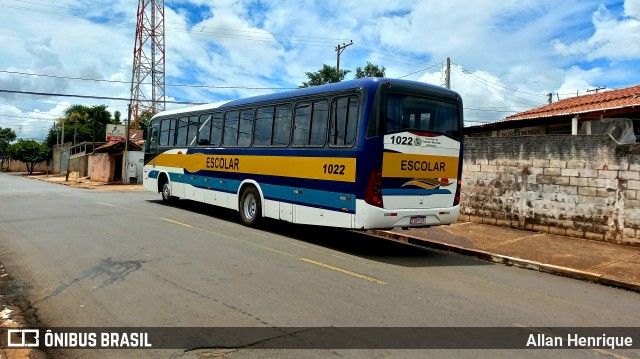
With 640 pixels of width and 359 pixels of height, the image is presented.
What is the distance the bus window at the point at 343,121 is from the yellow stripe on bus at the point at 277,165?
37 cm

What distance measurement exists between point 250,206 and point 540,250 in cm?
682

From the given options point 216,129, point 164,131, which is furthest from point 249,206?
point 164,131

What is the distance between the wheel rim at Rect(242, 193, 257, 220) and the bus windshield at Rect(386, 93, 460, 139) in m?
4.62

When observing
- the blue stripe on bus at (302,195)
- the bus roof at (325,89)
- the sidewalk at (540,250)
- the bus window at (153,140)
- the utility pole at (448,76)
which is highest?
the utility pole at (448,76)

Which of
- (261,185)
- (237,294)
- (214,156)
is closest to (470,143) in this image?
(261,185)

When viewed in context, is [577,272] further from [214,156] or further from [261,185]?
[214,156]

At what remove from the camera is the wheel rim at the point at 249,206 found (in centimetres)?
1152

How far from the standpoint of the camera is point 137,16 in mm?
41875

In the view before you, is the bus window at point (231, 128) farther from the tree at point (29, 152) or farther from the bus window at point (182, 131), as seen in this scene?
the tree at point (29, 152)

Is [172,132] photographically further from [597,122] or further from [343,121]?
[597,122]

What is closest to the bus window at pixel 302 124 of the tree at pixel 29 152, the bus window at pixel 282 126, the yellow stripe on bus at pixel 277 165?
the bus window at pixel 282 126

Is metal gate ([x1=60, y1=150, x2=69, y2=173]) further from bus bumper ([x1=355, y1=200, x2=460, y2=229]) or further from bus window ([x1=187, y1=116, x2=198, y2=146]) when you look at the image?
bus bumper ([x1=355, y1=200, x2=460, y2=229])

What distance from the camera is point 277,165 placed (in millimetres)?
10500

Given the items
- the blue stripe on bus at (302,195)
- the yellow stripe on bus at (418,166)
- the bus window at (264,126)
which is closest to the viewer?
the yellow stripe on bus at (418,166)
